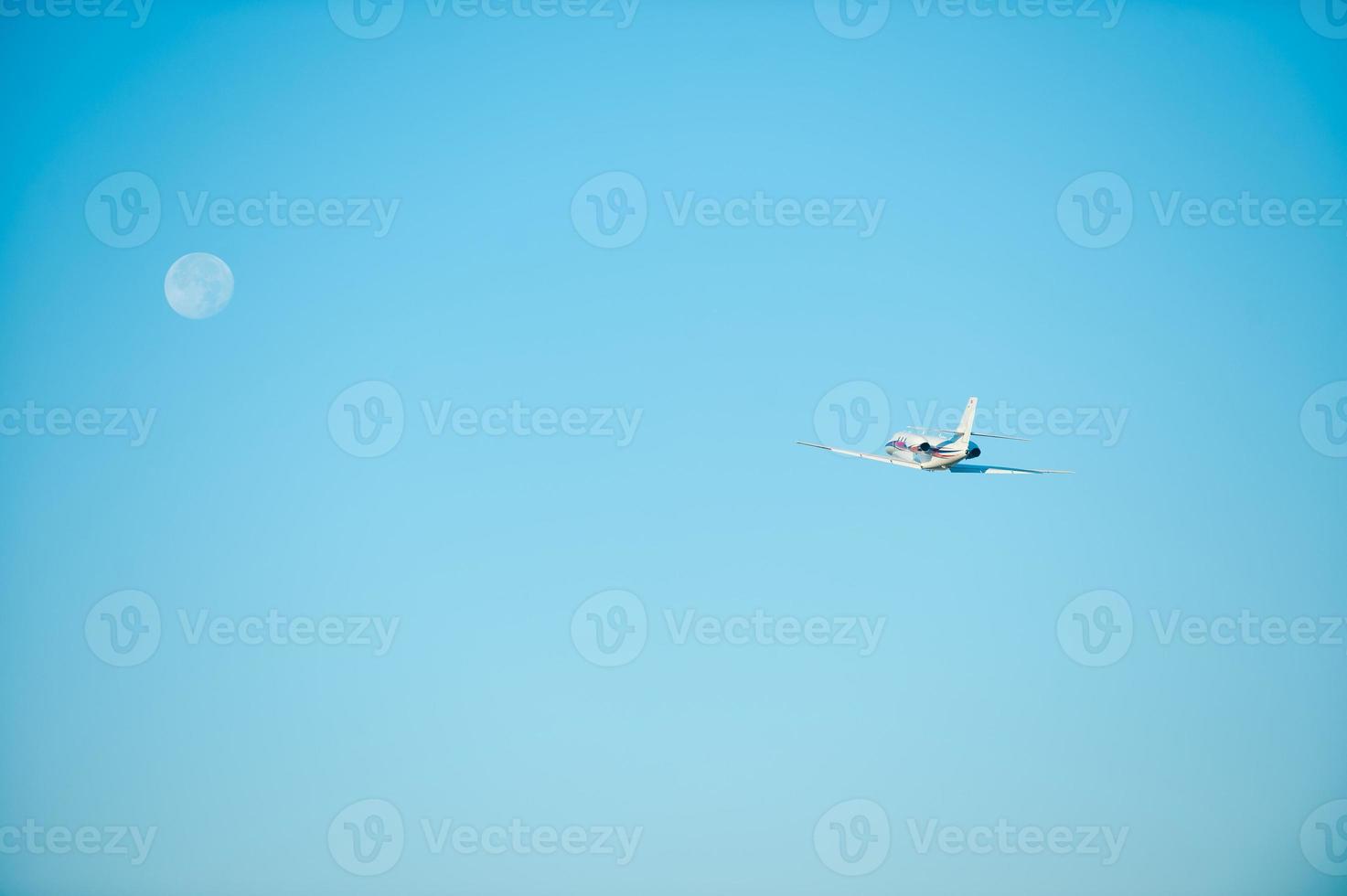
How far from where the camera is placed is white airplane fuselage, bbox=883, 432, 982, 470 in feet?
124

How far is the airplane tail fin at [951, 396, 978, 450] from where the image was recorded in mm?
37812

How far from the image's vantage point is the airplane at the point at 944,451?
124 feet

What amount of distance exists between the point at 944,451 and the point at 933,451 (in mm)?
341

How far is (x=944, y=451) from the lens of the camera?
3803cm

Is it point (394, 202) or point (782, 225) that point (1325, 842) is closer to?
point (782, 225)

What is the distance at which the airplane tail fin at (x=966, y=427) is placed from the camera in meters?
37.8

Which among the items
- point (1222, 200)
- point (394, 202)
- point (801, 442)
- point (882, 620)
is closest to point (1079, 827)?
point (882, 620)

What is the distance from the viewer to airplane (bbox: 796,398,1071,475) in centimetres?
3788

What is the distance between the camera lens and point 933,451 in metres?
38.1

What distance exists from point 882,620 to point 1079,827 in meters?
9.93

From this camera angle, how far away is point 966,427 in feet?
125

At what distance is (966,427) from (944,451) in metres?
1.09

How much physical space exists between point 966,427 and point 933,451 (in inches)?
52.6

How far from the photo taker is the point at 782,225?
1517 inches
